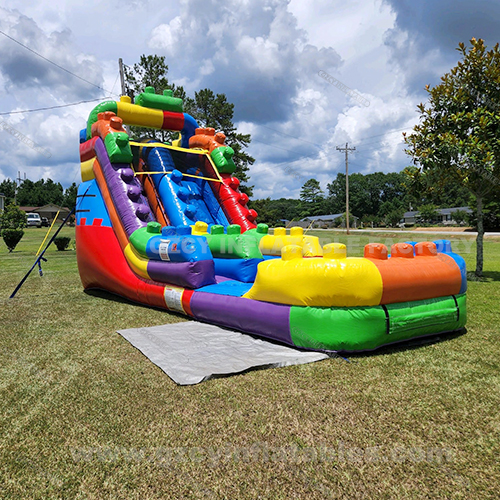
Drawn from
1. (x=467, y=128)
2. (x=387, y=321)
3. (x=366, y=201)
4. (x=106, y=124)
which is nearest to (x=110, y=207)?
(x=106, y=124)

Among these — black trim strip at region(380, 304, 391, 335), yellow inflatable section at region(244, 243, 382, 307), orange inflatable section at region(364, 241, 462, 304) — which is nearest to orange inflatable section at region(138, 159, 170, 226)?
yellow inflatable section at region(244, 243, 382, 307)

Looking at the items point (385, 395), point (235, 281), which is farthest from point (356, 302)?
point (235, 281)

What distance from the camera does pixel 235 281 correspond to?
5242 millimetres

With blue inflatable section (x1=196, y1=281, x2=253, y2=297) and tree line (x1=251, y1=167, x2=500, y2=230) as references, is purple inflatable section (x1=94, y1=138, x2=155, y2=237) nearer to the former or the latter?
blue inflatable section (x1=196, y1=281, x2=253, y2=297)

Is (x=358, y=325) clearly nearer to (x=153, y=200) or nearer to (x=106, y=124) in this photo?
(x=153, y=200)

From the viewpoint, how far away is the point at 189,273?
474cm

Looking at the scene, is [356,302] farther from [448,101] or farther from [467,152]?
[448,101]

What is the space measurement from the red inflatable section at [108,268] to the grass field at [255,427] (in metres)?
1.73

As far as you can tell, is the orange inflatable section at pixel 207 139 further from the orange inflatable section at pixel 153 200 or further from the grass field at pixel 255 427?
the grass field at pixel 255 427

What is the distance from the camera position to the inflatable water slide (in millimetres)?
3430

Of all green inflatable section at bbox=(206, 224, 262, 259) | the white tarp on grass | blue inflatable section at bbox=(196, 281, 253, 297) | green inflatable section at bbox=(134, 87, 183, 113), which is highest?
green inflatable section at bbox=(134, 87, 183, 113)

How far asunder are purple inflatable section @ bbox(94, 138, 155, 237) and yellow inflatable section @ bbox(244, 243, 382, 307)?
3045 mm

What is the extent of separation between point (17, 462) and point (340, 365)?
237 centimetres

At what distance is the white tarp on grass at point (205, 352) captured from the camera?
3.20m
